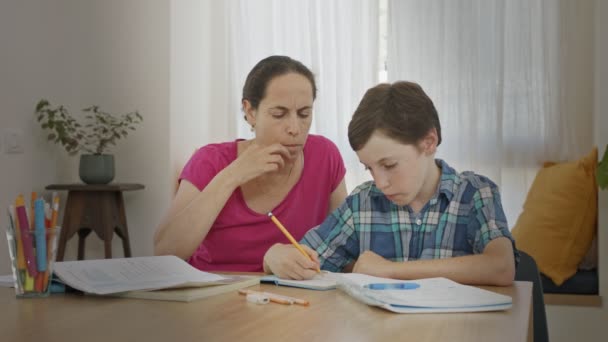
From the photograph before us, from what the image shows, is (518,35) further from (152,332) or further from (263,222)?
(152,332)

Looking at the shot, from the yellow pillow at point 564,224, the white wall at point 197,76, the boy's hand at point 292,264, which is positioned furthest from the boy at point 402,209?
the white wall at point 197,76

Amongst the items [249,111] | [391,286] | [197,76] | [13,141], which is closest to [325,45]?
[197,76]

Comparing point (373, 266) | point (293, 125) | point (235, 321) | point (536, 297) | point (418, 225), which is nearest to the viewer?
point (235, 321)

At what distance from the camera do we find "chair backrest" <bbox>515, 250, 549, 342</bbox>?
1.57 m

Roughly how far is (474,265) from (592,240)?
Result: 79.9 inches

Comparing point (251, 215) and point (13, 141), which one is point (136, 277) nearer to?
point (251, 215)

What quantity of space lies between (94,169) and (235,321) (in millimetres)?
2702

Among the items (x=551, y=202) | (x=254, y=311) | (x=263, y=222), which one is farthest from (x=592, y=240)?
(x=254, y=311)

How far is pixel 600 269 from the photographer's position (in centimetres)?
317

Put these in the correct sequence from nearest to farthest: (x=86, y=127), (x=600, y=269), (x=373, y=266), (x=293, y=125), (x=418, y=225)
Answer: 1. (x=373, y=266)
2. (x=418, y=225)
3. (x=293, y=125)
4. (x=600, y=269)
5. (x=86, y=127)

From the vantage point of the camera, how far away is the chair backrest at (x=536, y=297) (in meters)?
1.57

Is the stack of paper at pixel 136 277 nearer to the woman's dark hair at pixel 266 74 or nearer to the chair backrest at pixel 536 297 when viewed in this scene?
the chair backrest at pixel 536 297

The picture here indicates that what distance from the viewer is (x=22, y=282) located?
4.26ft

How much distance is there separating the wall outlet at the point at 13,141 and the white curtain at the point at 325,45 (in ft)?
3.94
